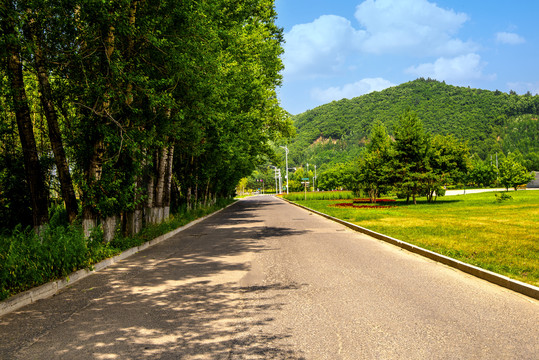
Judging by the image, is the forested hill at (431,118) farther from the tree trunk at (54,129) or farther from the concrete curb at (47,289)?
the concrete curb at (47,289)

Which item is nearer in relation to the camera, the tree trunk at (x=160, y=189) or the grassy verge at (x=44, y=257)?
the grassy verge at (x=44, y=257)

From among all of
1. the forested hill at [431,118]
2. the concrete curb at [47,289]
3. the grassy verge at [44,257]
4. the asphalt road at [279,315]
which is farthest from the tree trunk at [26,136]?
the forested hill at [431,118]

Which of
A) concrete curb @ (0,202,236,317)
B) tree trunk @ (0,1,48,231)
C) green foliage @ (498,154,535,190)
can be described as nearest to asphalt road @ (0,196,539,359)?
concrete curb @ (0,202,236,317)

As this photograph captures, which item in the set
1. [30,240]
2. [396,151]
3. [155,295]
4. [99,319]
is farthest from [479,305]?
[396,151]

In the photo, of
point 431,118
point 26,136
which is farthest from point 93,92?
point 431,118

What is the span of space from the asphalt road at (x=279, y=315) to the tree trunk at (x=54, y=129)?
308cm

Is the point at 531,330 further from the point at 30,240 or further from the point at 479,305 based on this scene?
the point at 30,240

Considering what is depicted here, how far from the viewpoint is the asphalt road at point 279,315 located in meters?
3.75

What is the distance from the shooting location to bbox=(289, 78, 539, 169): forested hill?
147125 millimetres

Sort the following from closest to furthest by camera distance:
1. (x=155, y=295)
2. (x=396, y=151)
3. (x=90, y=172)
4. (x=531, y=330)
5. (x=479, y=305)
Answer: (x=531, y=330), (x=479, y=305), (x=155, y=295), (x=90, y=172), (x=396, y=151)

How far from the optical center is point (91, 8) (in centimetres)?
786

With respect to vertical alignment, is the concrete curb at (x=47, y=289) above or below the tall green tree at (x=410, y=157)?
below

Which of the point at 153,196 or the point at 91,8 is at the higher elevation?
the point at 91,8

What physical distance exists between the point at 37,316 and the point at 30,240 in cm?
304
